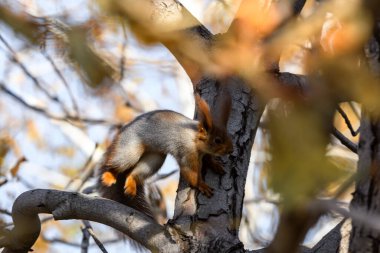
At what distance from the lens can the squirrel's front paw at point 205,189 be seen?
260 cm

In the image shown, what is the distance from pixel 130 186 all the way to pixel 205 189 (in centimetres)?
100

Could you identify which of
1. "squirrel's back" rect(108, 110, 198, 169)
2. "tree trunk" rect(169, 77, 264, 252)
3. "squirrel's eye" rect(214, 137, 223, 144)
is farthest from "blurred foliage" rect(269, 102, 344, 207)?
"squirrel's back" rect(108, 110, 198, 169)

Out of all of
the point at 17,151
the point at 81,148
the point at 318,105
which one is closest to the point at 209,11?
the point at 81,148

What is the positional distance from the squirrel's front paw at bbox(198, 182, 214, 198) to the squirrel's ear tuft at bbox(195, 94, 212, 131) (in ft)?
1.27

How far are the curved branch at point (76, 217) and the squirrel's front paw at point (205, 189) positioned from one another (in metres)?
0.26

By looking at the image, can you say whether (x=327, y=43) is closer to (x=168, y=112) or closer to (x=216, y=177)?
(x=216, y=177)

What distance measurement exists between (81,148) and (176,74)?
1491 mm

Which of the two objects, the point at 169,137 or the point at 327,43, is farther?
the point at 169,137

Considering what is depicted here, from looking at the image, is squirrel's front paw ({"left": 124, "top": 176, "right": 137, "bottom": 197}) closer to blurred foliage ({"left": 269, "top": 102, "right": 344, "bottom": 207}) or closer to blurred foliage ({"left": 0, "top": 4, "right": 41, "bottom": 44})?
blurred foliage ({"left": 0, "top": 4, "right": 41, "bottom": 44})

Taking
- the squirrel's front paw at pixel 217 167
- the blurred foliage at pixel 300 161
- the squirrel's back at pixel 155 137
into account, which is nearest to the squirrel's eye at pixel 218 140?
the squirrel's front paw at pixel 217 167

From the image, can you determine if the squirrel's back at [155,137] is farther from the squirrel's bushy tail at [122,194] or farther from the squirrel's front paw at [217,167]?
the squirrel's front paw at [217,167]

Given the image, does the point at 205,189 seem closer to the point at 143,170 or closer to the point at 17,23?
the point at 143,170

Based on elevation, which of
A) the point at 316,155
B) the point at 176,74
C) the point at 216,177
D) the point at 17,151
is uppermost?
the point at 316,155

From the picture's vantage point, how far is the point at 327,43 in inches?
78.0
